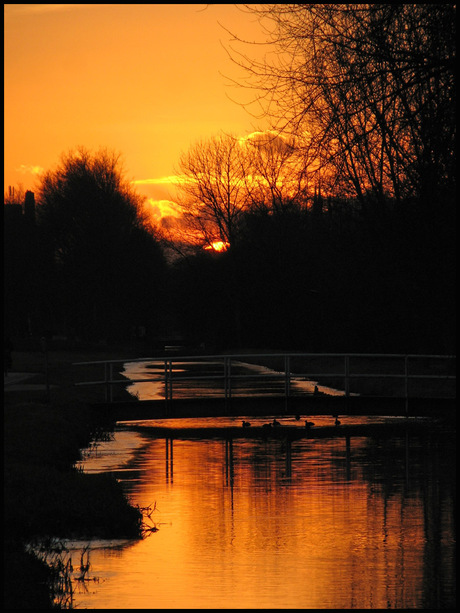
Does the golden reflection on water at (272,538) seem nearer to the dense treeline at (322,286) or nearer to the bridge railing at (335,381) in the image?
the dense treeline at (322,286)

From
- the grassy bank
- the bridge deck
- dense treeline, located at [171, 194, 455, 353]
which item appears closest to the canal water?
the grassy bank

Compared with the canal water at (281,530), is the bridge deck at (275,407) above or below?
above

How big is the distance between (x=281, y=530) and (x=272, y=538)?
0.61m

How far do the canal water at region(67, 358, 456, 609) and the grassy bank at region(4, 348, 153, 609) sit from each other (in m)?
0.46

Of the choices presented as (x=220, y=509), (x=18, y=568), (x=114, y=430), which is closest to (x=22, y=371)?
(x=114, y=430)

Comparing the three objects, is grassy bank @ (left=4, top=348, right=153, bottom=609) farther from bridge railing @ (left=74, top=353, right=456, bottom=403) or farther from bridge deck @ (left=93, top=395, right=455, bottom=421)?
bridge railing @ (left=74, top=353, right=456, bottom=403)

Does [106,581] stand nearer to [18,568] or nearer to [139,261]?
[18,568]

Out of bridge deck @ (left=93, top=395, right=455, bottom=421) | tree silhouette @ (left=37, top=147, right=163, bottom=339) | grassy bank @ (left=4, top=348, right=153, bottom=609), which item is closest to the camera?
grassy bank @ (left=4, top=348, right=153, bottom=609)

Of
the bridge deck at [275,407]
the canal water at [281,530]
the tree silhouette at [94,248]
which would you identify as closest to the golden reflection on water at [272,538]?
the canal water at [281,530]

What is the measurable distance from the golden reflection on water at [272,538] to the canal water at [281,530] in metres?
0.02

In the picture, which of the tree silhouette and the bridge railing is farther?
the tree silhouette

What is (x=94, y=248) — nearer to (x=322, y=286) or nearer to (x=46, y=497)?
(x=322, y=286)

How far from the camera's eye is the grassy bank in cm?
1035

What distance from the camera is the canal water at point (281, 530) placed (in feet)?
32.1
